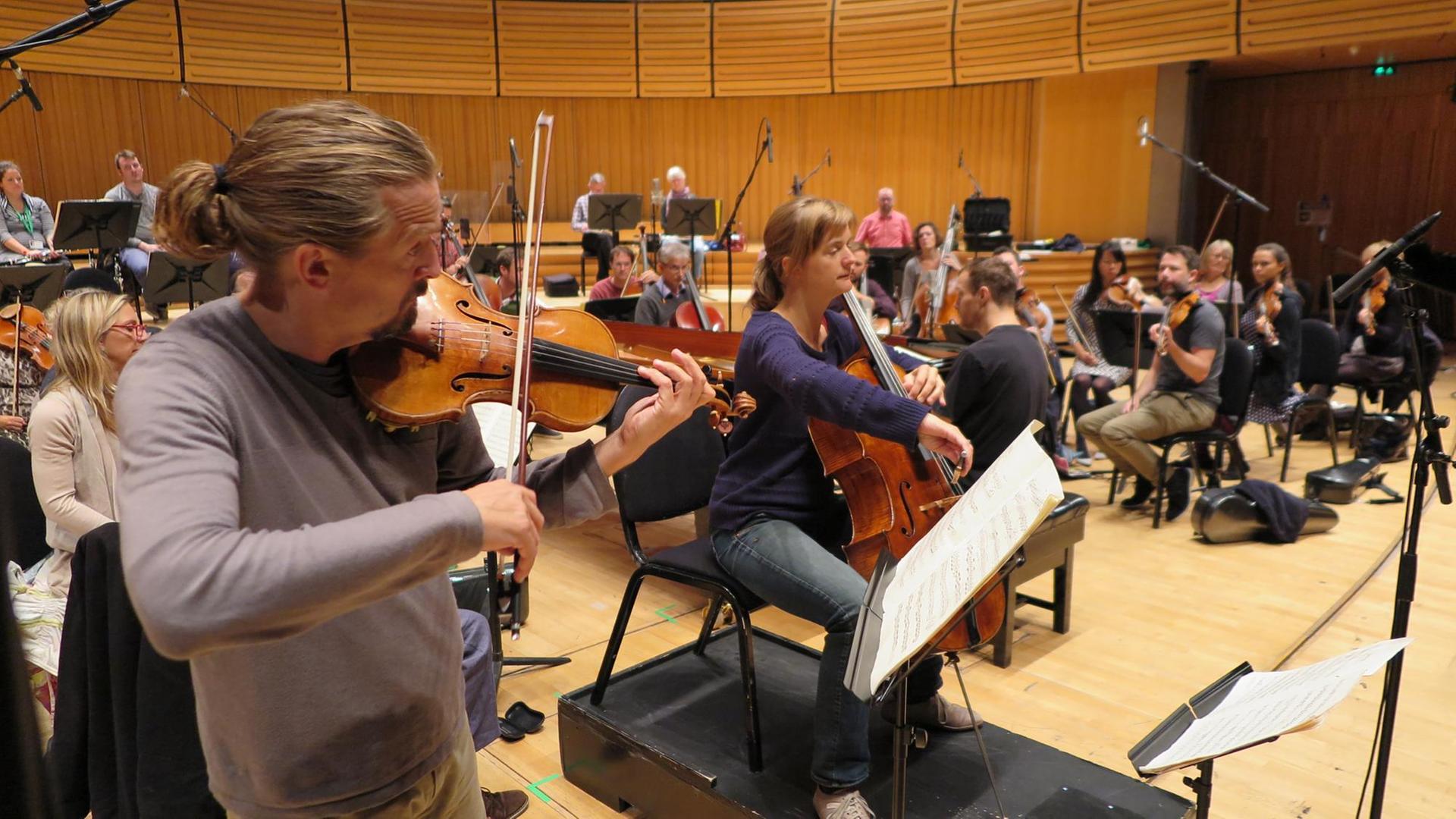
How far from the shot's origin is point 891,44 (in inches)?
491

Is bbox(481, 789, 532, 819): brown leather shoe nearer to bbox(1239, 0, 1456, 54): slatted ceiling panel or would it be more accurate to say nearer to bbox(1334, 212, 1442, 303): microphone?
bbox(1334, 212, 1442, 303): microphone

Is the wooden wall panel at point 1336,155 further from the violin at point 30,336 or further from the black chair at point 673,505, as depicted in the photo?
the violin at point 30,336

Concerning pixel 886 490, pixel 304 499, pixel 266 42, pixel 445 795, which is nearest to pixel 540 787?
pixel 886 490

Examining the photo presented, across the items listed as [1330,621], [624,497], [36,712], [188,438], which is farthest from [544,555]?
[36,712]

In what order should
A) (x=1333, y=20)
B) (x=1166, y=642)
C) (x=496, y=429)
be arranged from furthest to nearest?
1. (x=1333, y=20)
2. (x=1166, y=642)
3. (x=496, y=429)

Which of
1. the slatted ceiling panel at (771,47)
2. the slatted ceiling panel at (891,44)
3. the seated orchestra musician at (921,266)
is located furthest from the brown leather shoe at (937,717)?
the slatted ceiling panel at (771,47)

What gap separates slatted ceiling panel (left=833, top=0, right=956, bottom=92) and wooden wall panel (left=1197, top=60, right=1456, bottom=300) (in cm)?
330

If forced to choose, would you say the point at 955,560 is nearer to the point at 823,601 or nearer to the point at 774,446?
the point at 823,601

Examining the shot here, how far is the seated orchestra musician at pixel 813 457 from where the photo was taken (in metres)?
2.09

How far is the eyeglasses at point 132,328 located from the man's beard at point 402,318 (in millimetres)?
2149

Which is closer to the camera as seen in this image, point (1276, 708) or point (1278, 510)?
point (1276, 708)

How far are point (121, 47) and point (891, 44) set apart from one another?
9.16 m

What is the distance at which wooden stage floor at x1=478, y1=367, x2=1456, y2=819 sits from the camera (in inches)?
105

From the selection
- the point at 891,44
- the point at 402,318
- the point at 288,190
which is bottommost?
the point at 402,318
